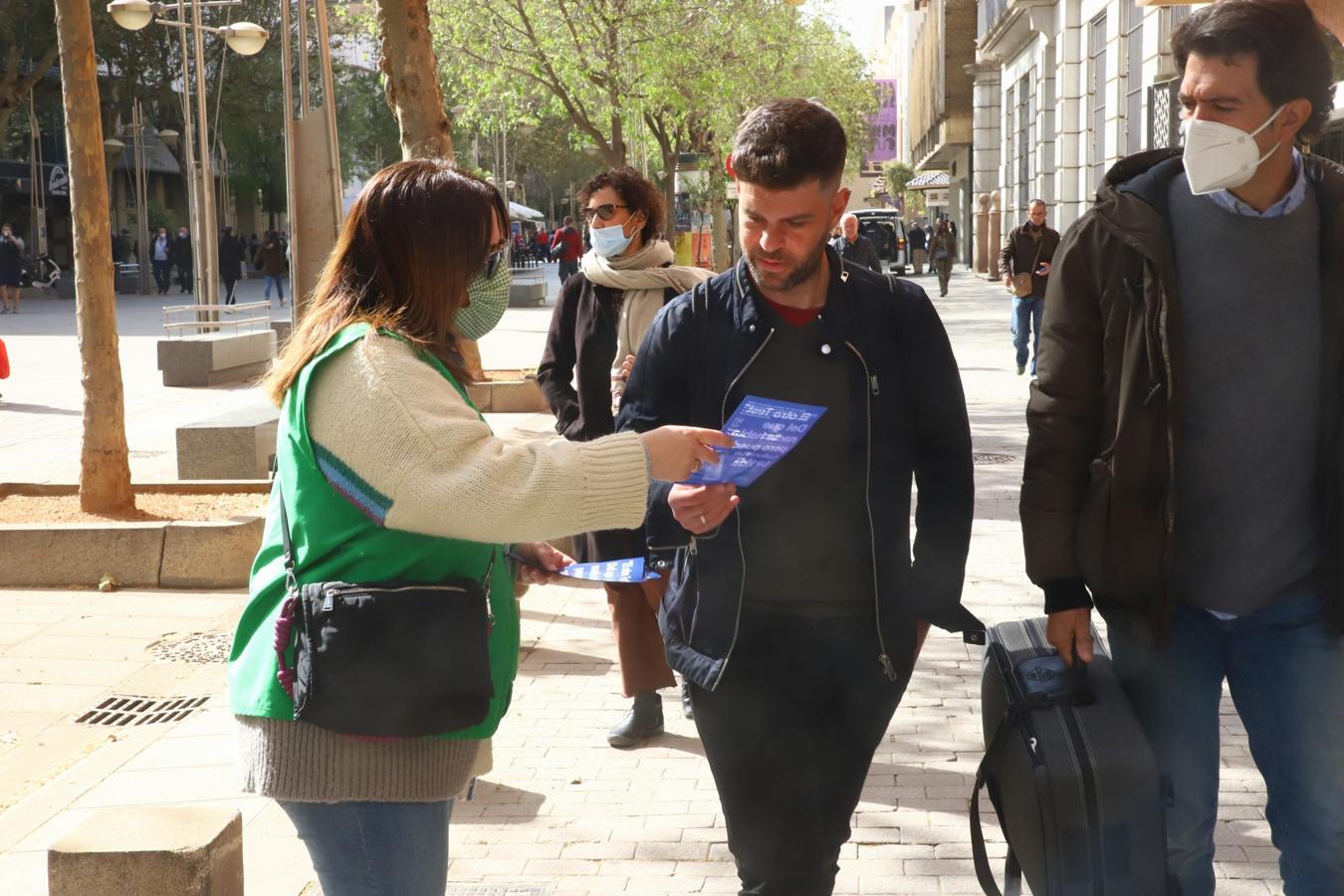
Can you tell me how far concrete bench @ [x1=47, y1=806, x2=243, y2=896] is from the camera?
3098 millimetres

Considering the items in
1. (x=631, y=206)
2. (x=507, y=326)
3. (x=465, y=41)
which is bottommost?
(x=507, y=326)

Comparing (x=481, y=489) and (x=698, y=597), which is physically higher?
(x=481, y=489)

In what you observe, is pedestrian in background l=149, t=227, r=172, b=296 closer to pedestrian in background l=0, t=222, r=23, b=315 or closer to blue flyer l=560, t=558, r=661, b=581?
→ pedestrian in background l=0, t=222, r=23, b=315

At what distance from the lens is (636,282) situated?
17.7ft

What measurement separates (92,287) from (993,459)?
660 cm

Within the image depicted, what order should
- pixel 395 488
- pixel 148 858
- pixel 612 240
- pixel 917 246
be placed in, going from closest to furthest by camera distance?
Result: pixel 395 488 → pixel 148 858 → pixel 612 240 → pixel 917 246

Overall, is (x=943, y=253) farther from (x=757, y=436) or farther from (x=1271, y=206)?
(x=757, y=436)

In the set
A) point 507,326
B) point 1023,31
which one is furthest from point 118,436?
point 1023,31

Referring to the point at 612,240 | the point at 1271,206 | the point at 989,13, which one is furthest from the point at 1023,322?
the point at 989,13

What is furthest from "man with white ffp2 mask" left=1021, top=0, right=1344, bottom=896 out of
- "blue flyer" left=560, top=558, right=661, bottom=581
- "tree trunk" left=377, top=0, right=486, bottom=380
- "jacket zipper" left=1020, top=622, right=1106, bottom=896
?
"tree trunk" left=377, top=0, right=486, bottom=380

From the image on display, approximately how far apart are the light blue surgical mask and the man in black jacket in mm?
2439

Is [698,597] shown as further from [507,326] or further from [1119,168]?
[507,326]

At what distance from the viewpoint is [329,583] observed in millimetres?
2311

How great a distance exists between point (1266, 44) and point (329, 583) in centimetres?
196
